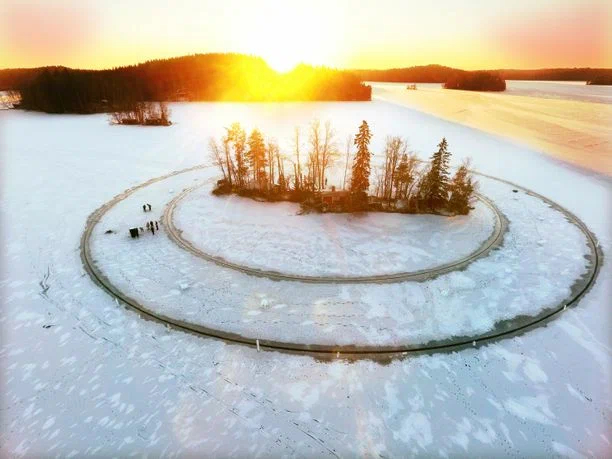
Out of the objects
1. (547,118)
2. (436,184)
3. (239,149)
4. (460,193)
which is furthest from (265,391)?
(547,118)

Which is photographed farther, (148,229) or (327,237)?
(148,229)

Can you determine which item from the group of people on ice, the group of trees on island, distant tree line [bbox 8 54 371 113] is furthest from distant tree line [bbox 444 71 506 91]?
the group of people on ice

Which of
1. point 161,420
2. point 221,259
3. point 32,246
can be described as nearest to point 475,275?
point 221,259

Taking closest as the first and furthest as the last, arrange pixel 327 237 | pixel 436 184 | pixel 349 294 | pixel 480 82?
pixel 349 294 < pixel 327 237 < pixel 436 184 < pixel 480 82

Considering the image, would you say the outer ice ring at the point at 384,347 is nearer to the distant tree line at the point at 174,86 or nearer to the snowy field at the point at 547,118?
the snowy field at the point at 547,118

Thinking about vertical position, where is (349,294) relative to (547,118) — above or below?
below

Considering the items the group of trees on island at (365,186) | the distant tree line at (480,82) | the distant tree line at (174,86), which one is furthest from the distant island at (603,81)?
the group of trees on island at (365,186)

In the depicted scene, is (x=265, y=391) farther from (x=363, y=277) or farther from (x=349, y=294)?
(x=363, y=277)
